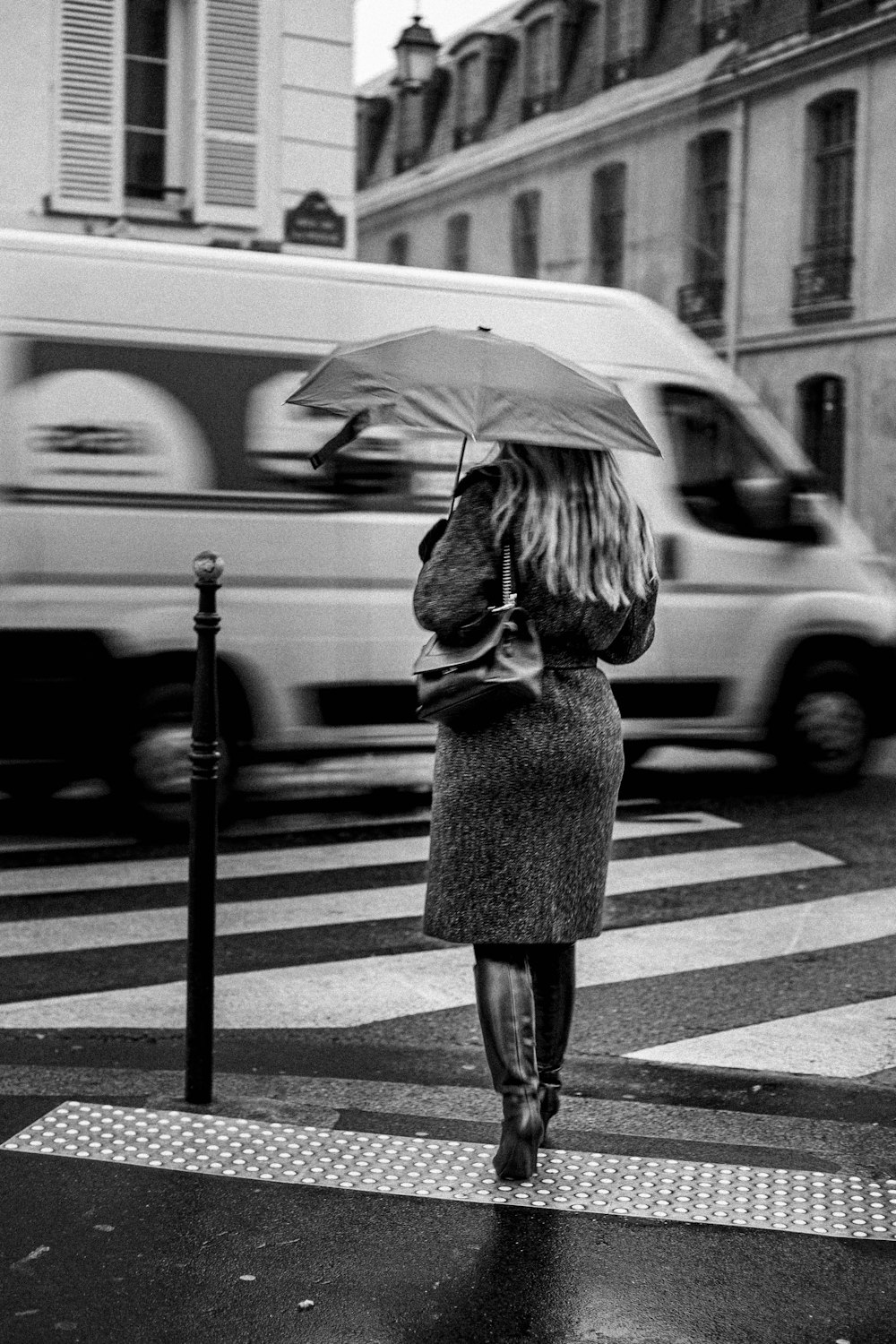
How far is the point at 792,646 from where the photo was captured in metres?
9.55

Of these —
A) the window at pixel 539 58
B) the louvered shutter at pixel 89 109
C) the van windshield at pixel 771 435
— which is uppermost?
the window at pixel 539 58

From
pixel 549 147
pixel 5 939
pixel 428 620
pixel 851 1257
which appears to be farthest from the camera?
pixel 549 147

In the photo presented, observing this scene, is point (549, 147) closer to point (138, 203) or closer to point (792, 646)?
point (138, 203)

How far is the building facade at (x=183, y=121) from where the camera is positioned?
14445 millimetres

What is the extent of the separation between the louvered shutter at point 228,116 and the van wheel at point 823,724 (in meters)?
7.74

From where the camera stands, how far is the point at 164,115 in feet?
50.2

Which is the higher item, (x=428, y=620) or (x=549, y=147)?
(x=549, y=147)

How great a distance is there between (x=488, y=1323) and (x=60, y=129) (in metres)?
13.1

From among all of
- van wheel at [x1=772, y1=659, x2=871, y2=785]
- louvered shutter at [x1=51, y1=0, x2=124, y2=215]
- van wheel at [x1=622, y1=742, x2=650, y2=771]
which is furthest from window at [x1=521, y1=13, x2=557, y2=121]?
van wheel at [x1=622, y1=742, x2=650, y2=771]

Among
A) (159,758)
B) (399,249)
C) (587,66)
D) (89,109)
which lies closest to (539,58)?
(587,66)

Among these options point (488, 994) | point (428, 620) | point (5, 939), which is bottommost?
point (5, 939)

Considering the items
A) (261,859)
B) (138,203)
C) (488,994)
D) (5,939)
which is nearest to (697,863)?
(261,859)

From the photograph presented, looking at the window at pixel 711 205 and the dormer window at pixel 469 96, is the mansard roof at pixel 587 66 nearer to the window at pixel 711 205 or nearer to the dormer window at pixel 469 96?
the dormer window at pixel 469 96

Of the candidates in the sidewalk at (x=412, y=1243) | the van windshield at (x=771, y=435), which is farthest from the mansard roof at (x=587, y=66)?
the sidewalk at (x=412, y=1243)
